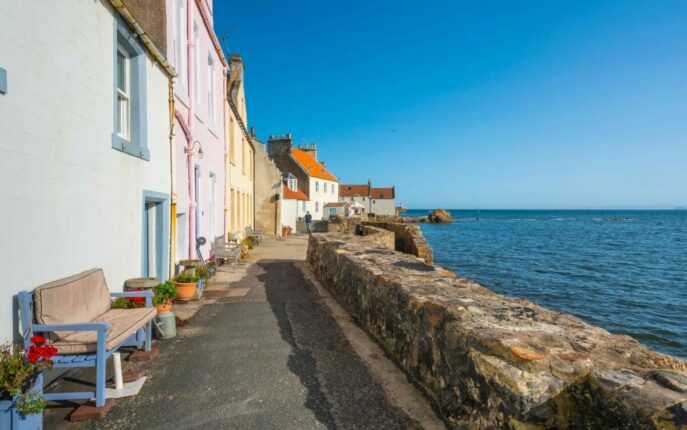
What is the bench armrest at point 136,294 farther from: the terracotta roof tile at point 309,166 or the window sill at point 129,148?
the terracotta roof tile at point 309,166

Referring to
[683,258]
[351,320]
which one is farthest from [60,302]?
[683,258]

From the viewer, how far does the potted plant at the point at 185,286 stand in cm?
747

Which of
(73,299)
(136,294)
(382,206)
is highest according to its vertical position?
(382,206)

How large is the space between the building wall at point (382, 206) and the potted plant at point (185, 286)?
7265 centimetres

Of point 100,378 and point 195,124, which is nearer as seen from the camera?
point 100,378

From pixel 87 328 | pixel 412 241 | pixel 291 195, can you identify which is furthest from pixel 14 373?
pixel 291 195

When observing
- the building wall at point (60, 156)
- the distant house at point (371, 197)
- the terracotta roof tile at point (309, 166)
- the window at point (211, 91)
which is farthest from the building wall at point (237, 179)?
the distant house at point (371, 197)

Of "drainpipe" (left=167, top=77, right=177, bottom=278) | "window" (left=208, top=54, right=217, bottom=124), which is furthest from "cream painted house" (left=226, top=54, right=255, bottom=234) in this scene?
"drainpipe" (left=167, top=77, right=177, bottom=278)

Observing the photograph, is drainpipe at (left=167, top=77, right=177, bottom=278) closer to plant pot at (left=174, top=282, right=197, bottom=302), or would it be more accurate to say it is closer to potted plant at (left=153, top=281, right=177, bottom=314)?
plant pot at (left=174, top=282, right=197, bottom=302)

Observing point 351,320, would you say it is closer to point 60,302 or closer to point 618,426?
point 60,302

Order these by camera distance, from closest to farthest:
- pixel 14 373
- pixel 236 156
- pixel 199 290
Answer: pixel 14 373 < pixel 199 290 < pixel 236 156

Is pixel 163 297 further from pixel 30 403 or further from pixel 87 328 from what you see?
pixel 30 403

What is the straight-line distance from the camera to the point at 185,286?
7.49m

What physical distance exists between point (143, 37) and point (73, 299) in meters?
4.35
